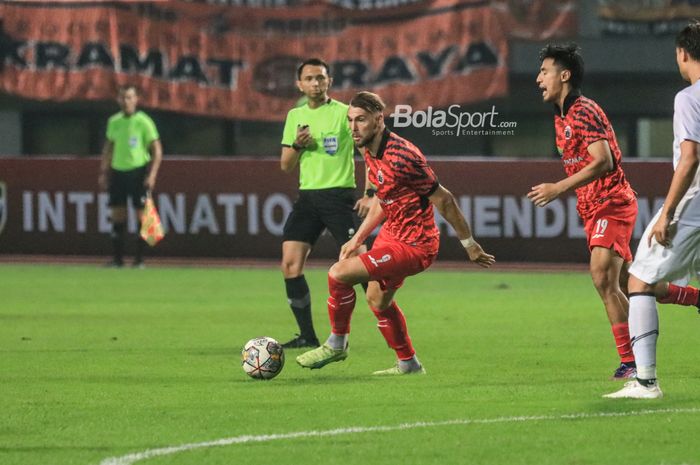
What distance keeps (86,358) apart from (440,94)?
12.2 meters

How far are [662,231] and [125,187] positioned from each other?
13.6 m

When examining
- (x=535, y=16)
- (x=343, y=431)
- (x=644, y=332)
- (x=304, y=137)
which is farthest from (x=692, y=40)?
(x=535, y=16)

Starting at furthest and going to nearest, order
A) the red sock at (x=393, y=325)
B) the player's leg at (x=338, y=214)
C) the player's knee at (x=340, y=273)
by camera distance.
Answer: the player's leg at (x=338, y=214) < the red sock at (x=393, y=325) < the player's knee at (x=340, y=273)

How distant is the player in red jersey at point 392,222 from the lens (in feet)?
34.0

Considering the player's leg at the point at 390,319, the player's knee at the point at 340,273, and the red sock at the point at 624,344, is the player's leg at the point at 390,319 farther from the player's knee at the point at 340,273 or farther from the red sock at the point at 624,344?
the red sock at the point at 624,344

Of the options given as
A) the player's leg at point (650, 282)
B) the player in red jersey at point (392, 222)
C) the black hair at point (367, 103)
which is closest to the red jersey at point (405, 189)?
the player in red jersey at point (392, 222)

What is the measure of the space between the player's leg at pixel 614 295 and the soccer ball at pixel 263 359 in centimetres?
203

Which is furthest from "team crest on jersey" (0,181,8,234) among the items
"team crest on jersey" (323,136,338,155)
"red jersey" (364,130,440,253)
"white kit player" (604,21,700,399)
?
"white kit player" (604,21,700,399)

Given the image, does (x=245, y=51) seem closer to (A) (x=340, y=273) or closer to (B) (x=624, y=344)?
(A) (x=340, y=273)

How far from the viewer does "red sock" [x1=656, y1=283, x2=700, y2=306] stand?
1028 cm

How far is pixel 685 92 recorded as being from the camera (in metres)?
8.90

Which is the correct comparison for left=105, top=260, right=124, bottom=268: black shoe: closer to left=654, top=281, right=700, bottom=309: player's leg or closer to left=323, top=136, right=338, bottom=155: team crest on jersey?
left=323, top=136, right=338, bottom=155: team crest on jersey

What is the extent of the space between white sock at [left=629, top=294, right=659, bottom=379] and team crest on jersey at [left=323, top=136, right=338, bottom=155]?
151 inches

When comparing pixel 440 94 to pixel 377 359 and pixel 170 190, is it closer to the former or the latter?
pixel 170 190
